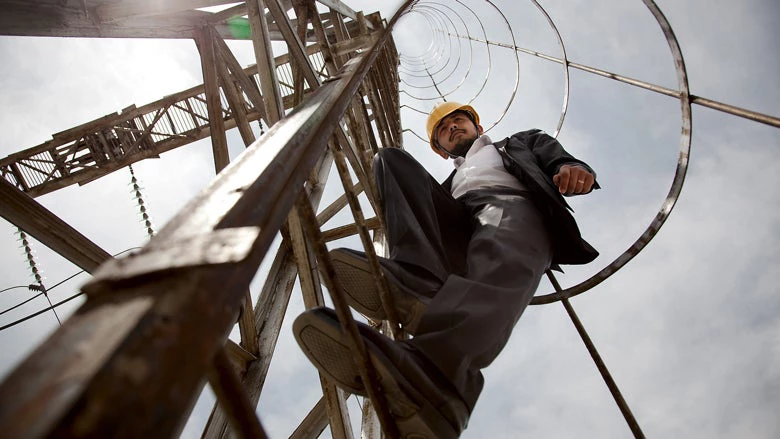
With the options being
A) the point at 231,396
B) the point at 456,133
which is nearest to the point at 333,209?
the point at 456,133

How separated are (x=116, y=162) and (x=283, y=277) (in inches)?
246

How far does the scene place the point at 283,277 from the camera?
3613 millimetres

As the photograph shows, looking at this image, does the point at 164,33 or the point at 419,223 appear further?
the point at 164,33

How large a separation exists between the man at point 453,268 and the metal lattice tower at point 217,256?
0.13 metres

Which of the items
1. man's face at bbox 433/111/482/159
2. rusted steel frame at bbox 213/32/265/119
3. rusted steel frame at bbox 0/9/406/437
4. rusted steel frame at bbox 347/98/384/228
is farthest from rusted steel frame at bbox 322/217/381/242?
rusted steel frame at bbox 0/9/406/437

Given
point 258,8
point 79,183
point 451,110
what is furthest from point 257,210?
point 79,183

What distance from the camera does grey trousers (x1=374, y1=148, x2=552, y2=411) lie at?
175 cm

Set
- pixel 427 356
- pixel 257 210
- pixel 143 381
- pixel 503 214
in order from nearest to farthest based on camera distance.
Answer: pixel 143 381, pixel 257 210, pixel 427 356, pixel 503 214

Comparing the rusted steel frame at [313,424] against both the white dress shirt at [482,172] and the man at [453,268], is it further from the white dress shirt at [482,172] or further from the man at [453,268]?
the white dress shirt at [482,172]

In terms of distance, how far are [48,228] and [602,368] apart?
314cm

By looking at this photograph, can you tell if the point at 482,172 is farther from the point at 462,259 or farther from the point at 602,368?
the point at 602,368

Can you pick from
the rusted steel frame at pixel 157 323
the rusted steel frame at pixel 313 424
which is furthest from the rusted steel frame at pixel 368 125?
the rusted steel frame at pixel 157 323

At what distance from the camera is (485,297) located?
1968mm

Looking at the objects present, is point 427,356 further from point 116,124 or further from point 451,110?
point 116,124
